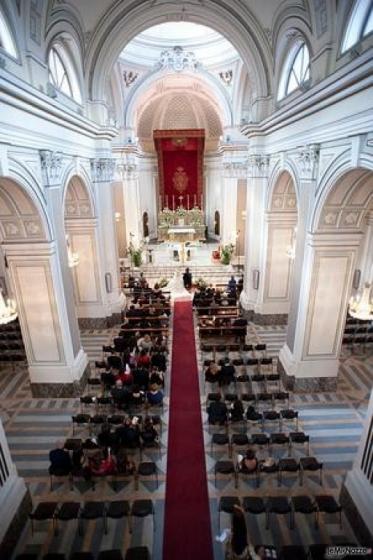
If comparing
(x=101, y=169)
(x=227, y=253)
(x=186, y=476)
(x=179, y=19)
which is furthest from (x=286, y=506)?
(x=227, y=253)

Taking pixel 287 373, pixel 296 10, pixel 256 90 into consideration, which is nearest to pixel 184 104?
pixel 256 90

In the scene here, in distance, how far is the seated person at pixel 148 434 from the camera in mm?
7406

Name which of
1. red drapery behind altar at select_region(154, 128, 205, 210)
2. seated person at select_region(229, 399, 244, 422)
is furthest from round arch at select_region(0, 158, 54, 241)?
red drapery behind altar at select_region(154, 128, 205, 210)

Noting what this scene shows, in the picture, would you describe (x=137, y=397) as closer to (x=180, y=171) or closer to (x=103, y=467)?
(x=103, y=467)

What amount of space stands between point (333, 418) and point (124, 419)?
517 cm

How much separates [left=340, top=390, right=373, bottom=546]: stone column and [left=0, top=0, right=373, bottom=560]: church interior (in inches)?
1.4

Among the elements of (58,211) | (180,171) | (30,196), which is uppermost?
(180,171)

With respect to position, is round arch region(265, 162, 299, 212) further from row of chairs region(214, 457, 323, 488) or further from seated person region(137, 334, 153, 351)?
row of chairs region(214, 457, 323, 488)

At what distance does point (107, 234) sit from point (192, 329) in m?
4.92

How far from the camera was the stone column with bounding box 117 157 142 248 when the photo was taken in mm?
21641

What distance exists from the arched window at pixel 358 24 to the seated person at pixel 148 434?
8.51 m

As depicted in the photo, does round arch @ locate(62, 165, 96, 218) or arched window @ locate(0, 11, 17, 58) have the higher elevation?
arched window @ locate(0, 11, 17, 58)

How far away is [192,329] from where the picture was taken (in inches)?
541

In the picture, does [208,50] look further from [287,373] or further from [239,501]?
[239,501]
